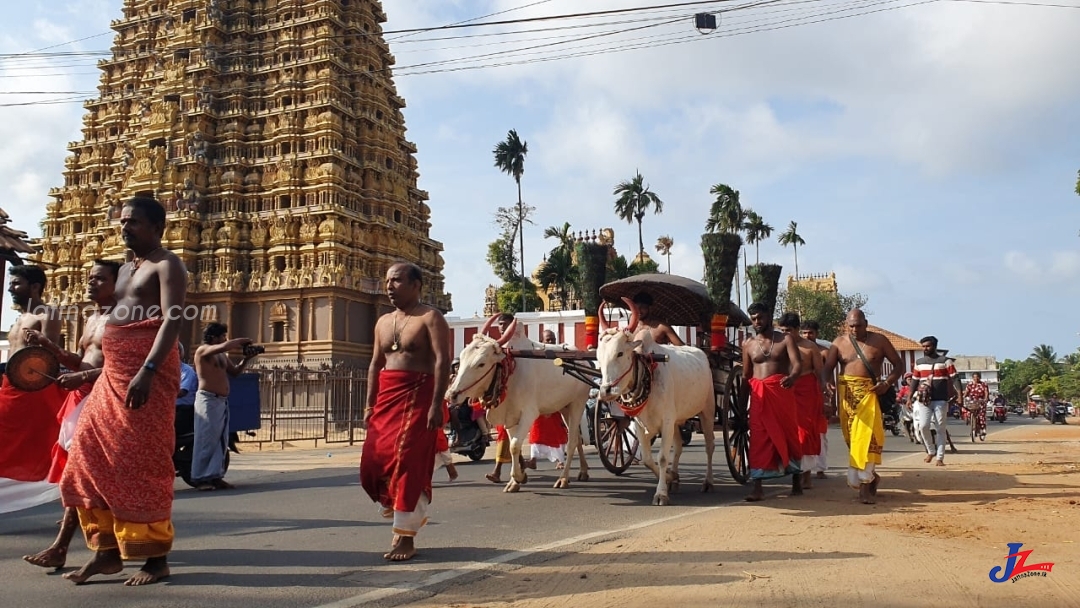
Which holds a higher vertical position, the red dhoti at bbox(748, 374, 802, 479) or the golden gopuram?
the golden gopuram

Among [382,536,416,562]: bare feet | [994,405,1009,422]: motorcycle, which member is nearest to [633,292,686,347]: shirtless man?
[382,536,416,562]: bare feet

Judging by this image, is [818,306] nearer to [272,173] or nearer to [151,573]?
[272,173]

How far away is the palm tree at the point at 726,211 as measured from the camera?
61938 mm

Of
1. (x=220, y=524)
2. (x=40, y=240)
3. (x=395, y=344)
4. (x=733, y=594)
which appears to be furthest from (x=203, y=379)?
(x=40, y=240)

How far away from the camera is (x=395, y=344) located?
5812 mm

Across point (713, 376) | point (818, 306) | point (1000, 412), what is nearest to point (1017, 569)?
point (713, 376)

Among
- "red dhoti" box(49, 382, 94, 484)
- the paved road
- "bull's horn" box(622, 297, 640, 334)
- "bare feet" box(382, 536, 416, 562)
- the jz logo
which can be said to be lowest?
the jz logo

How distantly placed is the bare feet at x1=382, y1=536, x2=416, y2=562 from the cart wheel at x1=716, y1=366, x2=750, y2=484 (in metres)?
5.30

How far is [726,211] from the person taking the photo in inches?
2443

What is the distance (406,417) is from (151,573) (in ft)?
5.79

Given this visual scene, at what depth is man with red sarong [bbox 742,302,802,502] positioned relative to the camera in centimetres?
852

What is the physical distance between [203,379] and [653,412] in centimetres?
550

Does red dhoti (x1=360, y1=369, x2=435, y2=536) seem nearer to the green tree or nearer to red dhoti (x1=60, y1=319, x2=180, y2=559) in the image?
red dhoti (x1=60, y1=319, x2=180, y2=559)

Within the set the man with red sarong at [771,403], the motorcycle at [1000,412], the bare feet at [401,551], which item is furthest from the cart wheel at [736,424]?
the motorcycle at [1000,412]
